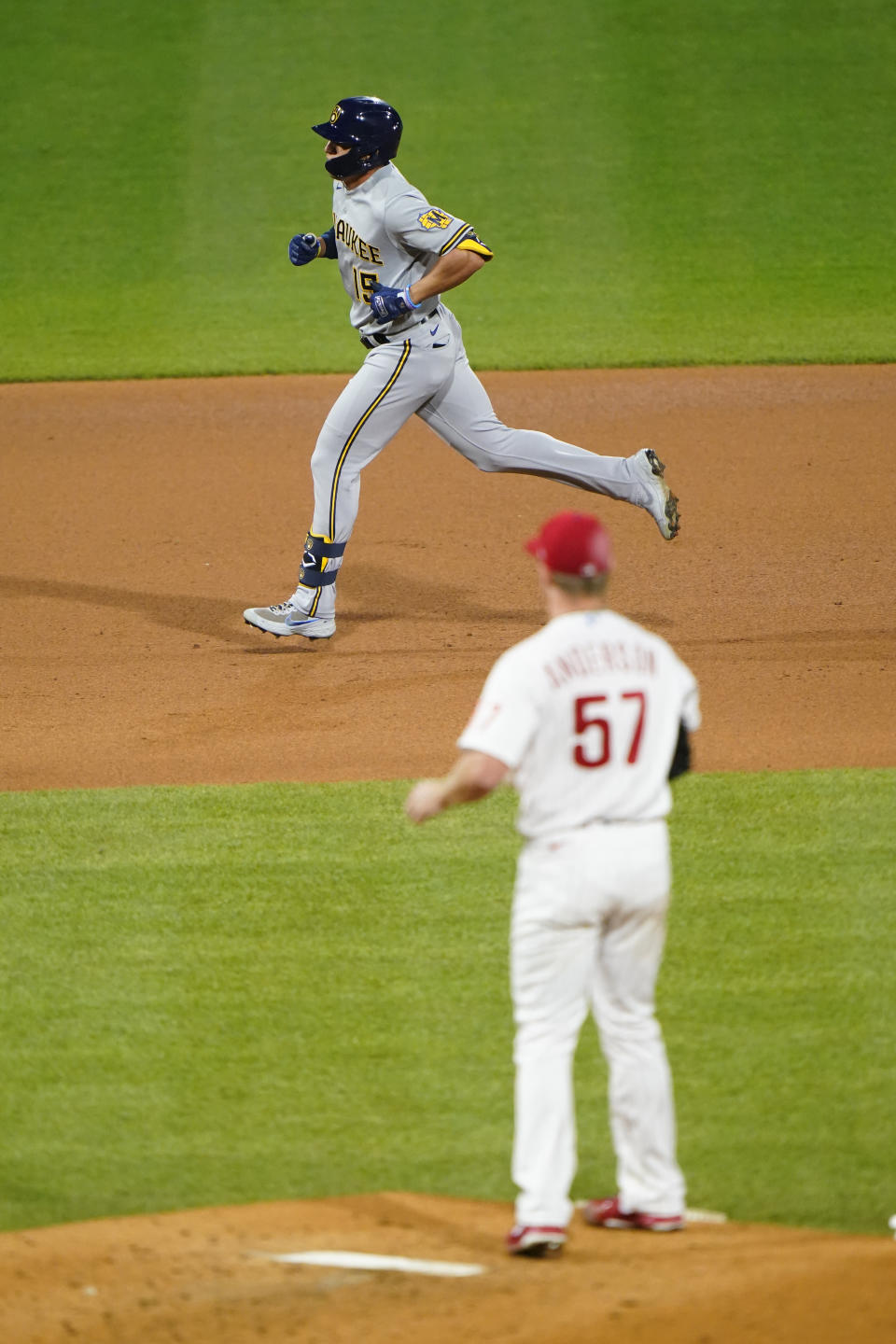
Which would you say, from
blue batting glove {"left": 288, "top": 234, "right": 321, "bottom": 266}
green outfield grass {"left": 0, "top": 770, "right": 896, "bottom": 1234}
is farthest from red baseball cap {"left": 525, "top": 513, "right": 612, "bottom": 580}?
blue batting glove {"left": 288, "top": 234, "right": 321, "bottom": 266}

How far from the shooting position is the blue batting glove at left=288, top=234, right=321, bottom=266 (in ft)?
26.8

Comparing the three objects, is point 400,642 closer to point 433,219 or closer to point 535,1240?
point 433,219

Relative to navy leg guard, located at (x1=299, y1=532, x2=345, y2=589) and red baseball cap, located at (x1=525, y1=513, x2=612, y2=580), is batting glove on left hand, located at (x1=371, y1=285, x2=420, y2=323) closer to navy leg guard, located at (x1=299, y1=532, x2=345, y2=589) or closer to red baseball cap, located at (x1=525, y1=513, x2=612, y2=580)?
navy leg guard, located at (x1=299, y1=532, x2=345, y2=589)

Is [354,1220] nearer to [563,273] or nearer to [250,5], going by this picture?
[563,273]

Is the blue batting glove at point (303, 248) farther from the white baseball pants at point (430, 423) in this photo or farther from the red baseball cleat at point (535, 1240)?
the red baseball cleat at point (535, 1240)

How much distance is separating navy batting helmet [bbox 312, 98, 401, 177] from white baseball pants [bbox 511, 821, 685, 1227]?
4661 mm

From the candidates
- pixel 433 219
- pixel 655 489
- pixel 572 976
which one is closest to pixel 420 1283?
pixel 572 976

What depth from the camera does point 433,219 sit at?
301 inches

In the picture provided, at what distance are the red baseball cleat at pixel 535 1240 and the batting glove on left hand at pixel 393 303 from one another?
15.7 feet

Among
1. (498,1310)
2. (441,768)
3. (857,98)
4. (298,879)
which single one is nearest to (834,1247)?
(498,1310)

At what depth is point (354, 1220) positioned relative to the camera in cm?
415

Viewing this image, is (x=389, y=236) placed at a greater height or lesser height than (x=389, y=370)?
greater

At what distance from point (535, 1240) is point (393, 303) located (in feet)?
15.9

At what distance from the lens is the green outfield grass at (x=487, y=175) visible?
14039 mm
